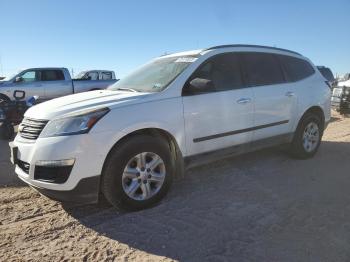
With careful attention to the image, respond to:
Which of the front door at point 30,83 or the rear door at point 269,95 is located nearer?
the rear door at point 269,95

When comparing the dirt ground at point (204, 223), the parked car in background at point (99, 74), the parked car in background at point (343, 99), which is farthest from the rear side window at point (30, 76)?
the parked car in background at point (343, 99)

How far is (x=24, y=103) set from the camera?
9680 millimetres

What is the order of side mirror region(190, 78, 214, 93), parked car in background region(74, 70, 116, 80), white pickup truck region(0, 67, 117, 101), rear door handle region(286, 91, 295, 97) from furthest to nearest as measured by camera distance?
parked car in background region(74, 70, 116, 80)
white pickup truck region(0, 67, 117, 101)
rear door handle region(286, 91, 295, 97)
side mirror region(190, 78, 214, 93)

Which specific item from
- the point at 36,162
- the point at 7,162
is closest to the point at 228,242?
the point at 36,162

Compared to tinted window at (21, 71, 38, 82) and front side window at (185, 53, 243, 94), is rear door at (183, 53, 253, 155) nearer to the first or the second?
front side window at (185, 53, 243, 94)

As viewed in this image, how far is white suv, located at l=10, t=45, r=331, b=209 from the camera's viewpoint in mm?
3543

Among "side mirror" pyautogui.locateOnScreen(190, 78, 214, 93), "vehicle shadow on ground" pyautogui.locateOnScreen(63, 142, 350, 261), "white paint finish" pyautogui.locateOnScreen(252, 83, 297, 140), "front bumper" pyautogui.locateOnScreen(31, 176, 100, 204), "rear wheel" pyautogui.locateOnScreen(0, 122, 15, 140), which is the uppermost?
"side mirror" pyautogui.locateOnScreen(190, 78, 214, 93)

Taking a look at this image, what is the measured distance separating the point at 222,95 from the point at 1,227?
293 centimetres

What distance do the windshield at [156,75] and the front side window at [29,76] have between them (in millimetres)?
10282

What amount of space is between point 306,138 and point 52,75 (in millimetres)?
11602

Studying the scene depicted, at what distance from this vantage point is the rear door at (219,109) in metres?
4.29

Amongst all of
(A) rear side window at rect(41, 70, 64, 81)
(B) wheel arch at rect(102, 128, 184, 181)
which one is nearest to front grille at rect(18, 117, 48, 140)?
(B) wheel arch at rect(102, 128, 184, 181)

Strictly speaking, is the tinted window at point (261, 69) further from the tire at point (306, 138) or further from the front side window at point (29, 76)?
the front side window at point (29, 76)

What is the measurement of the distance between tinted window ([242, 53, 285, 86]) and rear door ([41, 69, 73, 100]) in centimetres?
1091
